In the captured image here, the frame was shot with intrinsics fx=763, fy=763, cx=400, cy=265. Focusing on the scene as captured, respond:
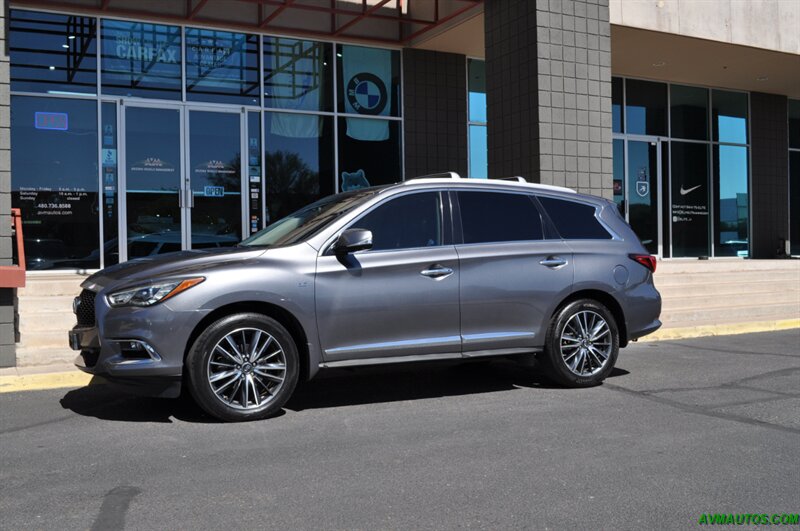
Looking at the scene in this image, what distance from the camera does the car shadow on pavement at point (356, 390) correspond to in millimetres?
6289

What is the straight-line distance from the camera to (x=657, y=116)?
18281mm

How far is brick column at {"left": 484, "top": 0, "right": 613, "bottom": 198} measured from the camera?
37.5ft

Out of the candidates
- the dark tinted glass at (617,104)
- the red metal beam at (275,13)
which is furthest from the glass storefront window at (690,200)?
the red metal beam at (275,13)

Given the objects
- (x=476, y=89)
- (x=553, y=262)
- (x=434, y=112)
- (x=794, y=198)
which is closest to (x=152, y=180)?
(x=434, y=112)

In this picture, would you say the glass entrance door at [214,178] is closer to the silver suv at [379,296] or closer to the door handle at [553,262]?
the silver suv at [379,296]

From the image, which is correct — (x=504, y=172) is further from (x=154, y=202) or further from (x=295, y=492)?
(x=295, y=492)

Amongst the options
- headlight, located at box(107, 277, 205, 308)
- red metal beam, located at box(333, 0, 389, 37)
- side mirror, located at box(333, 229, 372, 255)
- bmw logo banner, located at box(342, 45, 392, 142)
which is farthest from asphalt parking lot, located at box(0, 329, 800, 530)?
bmw logo banner, located at box(342, 45, 392, 142)

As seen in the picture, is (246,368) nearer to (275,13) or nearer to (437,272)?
(437,272)

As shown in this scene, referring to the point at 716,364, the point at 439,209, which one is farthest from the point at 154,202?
the point at 716,364

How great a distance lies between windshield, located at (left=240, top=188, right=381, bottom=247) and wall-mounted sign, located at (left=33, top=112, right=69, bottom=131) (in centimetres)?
666

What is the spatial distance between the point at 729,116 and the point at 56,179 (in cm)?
1583

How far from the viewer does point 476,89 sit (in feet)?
50.5

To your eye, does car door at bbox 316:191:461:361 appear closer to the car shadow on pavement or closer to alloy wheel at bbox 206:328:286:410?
the car shadow on pavement

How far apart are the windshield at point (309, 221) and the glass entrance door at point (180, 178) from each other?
6.18 metres
